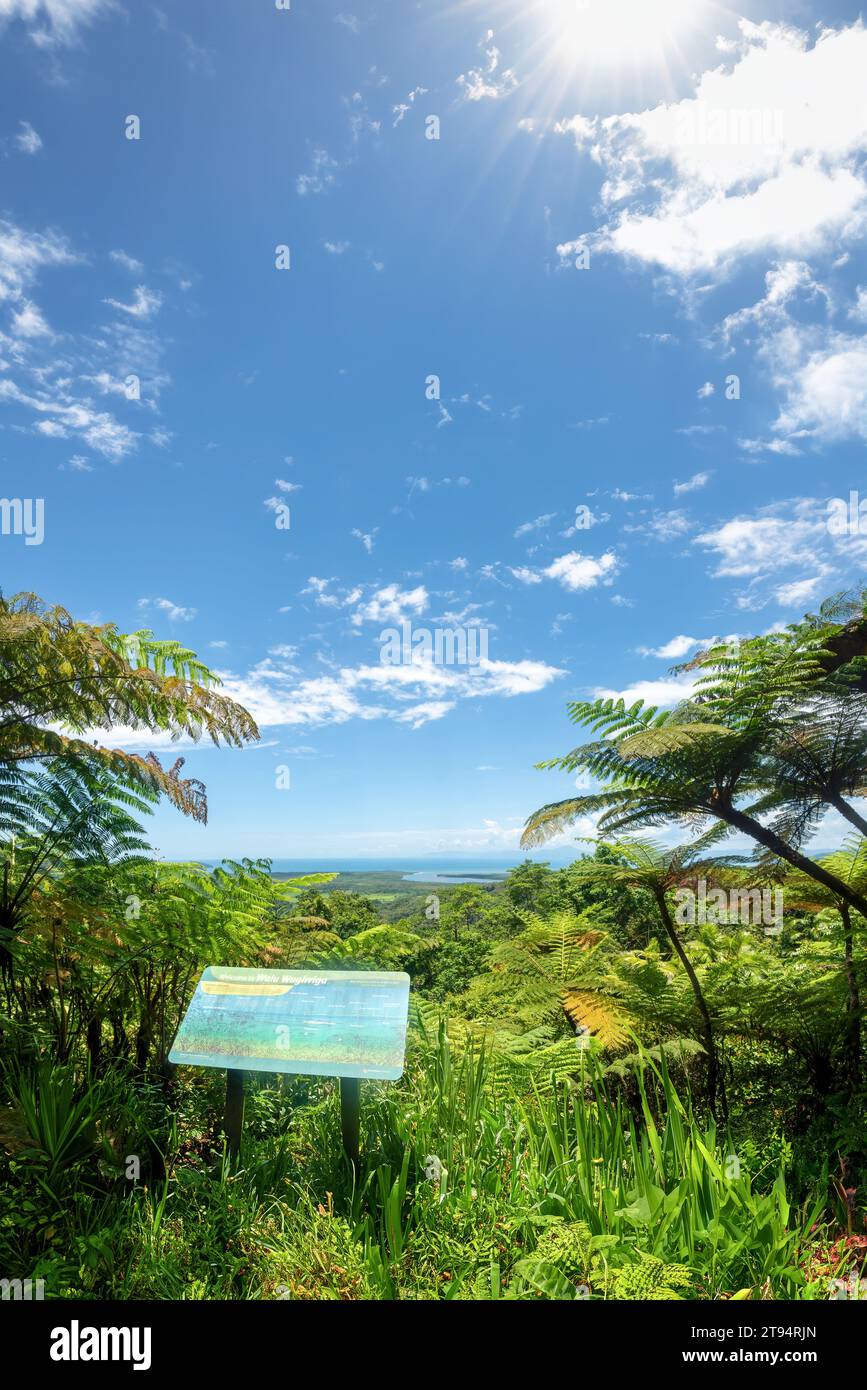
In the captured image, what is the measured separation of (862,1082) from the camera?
13.8ft

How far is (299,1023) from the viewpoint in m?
3.52

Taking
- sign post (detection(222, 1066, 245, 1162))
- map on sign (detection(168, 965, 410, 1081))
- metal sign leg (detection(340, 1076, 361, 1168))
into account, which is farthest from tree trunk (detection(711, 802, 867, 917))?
sign post (detection(222, 1066, 245, 1162))

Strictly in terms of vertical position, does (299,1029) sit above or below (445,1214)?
above

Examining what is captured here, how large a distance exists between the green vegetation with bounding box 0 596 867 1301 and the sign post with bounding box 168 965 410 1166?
15.7 inches

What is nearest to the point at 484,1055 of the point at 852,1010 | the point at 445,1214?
the point at 445,1214

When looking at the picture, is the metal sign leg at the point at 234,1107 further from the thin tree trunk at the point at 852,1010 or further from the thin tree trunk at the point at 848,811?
the thin tree trunk at the point at 848,811

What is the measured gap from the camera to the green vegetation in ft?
8.71

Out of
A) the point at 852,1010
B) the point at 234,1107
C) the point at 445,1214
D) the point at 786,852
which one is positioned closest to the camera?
the point at 445,1214

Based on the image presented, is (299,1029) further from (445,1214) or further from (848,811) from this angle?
(848,811)

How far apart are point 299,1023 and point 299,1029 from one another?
0.11ft

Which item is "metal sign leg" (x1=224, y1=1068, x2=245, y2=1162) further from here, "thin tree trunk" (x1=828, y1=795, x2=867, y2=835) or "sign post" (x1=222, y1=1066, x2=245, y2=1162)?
"thin tree trunk" (x1=828, y1=795, x2=867, y2=835)

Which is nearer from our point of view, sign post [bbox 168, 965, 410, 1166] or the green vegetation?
the green vegetation

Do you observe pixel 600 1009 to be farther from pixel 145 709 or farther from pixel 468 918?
pixel 468 918
